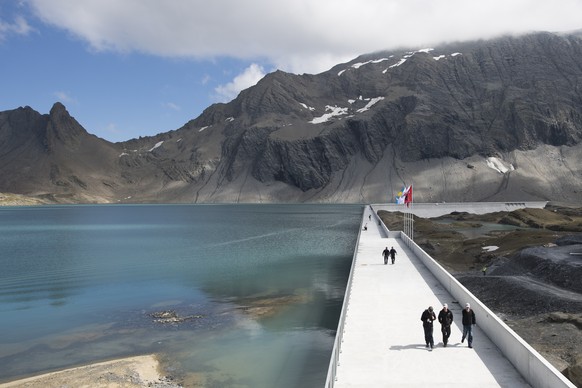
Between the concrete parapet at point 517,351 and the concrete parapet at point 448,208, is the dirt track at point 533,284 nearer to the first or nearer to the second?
the concrete parapet at point 517,351

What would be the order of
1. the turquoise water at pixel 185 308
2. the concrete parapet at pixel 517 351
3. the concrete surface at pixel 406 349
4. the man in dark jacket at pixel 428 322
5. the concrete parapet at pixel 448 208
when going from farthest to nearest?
the concrete parapet at pixel 448 208
the turquoise water at pixel 185 308
the man in dark jacket at pixel 428 322
the concrete surface at pixel 406 349
the concrete parapet at pixel 517 351

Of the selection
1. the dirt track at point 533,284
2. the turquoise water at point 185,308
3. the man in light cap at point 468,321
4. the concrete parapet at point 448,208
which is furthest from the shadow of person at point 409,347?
the concrete parapet at point 448,208

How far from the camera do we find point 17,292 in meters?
38.1

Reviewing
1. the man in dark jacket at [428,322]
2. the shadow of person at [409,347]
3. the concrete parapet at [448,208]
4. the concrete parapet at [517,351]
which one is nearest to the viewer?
the concrete parapet at [517,351]

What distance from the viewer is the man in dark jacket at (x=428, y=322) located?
17188mm

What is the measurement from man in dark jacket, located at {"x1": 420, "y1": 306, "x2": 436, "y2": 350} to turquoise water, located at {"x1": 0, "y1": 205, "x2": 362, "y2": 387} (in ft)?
15.0

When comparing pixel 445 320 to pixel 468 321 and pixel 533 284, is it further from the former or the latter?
pixel 533 284

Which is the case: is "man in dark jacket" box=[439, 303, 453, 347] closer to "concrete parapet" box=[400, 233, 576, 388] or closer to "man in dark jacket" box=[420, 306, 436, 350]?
"man in dark jacket" box=[420, 306, 436, 350]

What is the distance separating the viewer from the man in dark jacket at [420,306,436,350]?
56.4ft

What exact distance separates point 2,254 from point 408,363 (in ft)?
184

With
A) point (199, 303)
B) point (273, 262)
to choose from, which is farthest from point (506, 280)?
point (273, 262)

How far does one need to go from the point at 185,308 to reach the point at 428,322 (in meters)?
18.9

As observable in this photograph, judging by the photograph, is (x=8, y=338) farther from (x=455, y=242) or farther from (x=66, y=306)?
(x=455, y=242)

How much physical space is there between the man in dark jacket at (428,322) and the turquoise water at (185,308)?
15.0 feet
